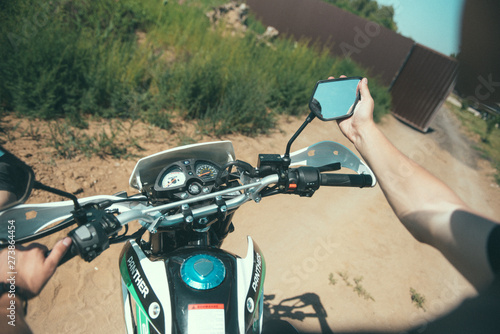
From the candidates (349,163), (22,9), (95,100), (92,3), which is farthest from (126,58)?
(349,163)

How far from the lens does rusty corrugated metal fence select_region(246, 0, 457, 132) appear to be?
11672 millimetres

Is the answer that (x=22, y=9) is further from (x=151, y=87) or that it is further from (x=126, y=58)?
(x=151, y=87)

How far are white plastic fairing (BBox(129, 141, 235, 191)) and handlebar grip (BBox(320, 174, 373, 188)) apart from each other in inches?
24.1

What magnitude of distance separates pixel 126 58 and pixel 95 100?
48.2 inches

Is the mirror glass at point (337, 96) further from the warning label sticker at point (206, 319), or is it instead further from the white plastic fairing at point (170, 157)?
the warning label sticker at point (206, 319)

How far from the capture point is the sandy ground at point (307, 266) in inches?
104

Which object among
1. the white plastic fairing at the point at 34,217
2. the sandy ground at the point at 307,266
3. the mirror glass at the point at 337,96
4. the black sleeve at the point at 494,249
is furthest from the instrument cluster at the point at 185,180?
the sandy ground at the point at 307,266

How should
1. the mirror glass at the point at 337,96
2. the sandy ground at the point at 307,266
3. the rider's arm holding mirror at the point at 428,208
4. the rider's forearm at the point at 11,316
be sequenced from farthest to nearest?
1. the sandy ground at the point at 307,266
2. the mirror glass at the point at 337,96
3. the rider's arm holding mirror at the point at 428,208
4. the rider's forearm at the point at 11,316

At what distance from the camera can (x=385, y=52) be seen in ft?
42.0

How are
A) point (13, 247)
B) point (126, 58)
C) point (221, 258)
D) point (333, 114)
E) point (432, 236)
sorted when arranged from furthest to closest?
point (126, 58)
point (333, 114)
point (221, 258)
point (432, 236)
point (13, 247)

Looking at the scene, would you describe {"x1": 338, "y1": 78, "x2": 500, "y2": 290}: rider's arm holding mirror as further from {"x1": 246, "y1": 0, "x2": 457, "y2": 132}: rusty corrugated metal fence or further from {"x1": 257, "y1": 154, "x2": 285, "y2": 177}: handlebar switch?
{"x1": 246, "y1": 0, "x2": 457, "y2": 132}: rusty corrugated metal fence

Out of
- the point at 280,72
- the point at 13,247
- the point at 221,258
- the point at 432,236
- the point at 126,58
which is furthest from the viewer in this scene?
the point at 280,72

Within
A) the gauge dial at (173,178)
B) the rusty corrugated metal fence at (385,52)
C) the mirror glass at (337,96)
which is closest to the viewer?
the gauge dial at (173,178)

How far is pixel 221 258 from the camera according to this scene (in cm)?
137
